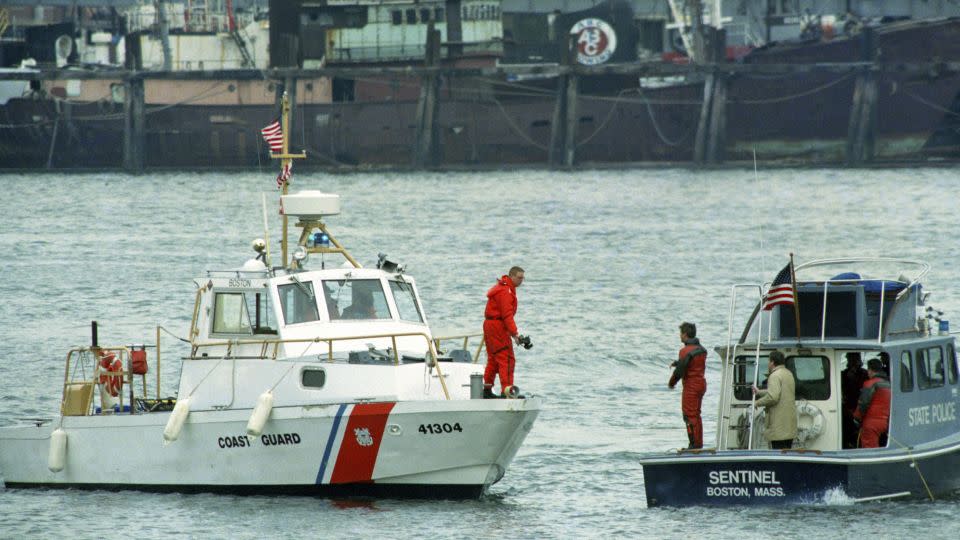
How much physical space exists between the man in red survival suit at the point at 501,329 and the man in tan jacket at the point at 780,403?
10.5 ft

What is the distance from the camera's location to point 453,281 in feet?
176

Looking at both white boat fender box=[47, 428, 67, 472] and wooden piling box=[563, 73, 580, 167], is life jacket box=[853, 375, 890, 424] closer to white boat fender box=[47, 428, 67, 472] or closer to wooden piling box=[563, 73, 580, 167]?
white boat fender box=[47, 428, 67, 472]

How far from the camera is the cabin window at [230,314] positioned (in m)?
23.0

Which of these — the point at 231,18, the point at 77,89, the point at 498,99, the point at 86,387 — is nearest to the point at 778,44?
the point at 498,99

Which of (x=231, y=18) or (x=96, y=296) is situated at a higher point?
(x=231, y=18)

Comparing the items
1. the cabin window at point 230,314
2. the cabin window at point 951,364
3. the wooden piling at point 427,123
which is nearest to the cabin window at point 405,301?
the cabin window at point 230,314

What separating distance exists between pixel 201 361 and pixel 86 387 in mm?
2283

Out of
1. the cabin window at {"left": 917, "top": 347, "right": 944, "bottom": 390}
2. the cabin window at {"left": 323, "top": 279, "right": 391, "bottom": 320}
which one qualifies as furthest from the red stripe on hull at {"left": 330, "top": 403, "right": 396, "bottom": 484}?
the cabin window at {"left": 917, "top": 347, "right": 944, "bottom": 390}

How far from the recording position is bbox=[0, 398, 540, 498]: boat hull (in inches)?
826

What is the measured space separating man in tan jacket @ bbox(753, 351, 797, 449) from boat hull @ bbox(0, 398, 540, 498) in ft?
9.28

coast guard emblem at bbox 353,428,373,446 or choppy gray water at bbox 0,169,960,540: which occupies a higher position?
coast guard emblem at bbox 353,428,373,446

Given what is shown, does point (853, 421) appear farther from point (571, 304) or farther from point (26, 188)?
point (26, 188)

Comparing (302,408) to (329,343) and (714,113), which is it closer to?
(329,343)

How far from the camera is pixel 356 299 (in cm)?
2295
